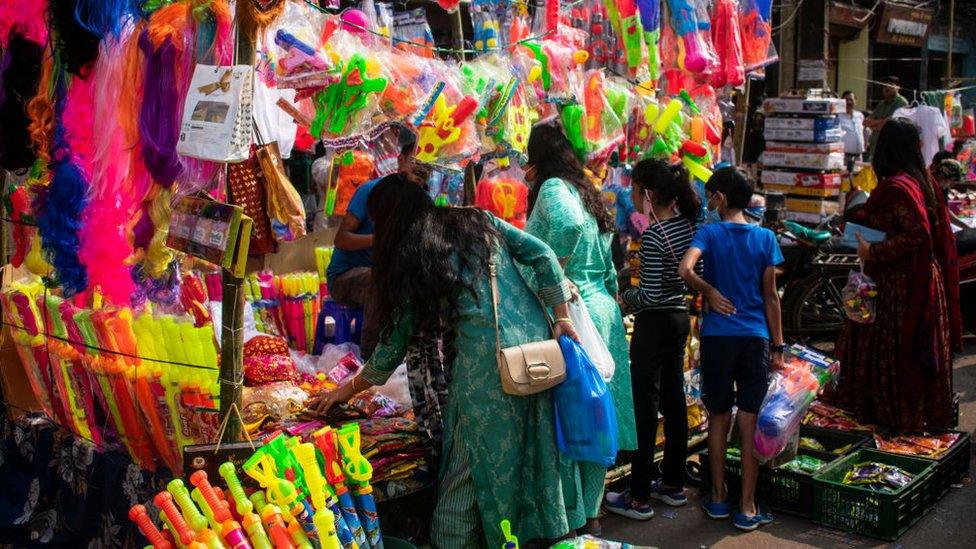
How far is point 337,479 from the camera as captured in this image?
9.72 feet

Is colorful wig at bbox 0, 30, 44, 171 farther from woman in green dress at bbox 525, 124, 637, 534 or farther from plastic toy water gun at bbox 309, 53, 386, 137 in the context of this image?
woman in green dress at bbox 525, 124, 637, 534

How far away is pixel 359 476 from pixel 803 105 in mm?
9194

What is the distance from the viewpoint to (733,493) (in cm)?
476

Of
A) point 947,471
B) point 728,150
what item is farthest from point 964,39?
point 947,471

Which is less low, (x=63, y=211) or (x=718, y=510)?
(x=63, y=211)

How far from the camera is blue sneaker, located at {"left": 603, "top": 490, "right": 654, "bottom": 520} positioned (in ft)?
14.9

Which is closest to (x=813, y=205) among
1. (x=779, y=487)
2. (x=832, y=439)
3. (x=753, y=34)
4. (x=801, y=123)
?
(x=801, y=123)

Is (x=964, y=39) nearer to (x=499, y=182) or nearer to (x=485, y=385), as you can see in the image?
(x=499, y=182)

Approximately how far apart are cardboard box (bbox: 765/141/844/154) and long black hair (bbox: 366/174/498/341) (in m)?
8.46

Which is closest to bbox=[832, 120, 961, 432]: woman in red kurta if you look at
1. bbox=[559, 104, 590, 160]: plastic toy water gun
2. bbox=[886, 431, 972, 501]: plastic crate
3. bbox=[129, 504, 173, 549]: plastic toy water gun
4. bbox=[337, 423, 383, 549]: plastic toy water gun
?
bbox=[886, 431, 972, 501]: plastic crate

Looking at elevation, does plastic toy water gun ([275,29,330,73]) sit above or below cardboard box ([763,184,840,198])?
above

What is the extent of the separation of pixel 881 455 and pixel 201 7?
3.72 meters

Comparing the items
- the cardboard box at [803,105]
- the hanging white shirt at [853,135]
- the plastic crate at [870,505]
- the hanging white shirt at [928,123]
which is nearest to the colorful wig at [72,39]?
the plastic crate at [870,505]

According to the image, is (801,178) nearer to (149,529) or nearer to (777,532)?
(777,532)
